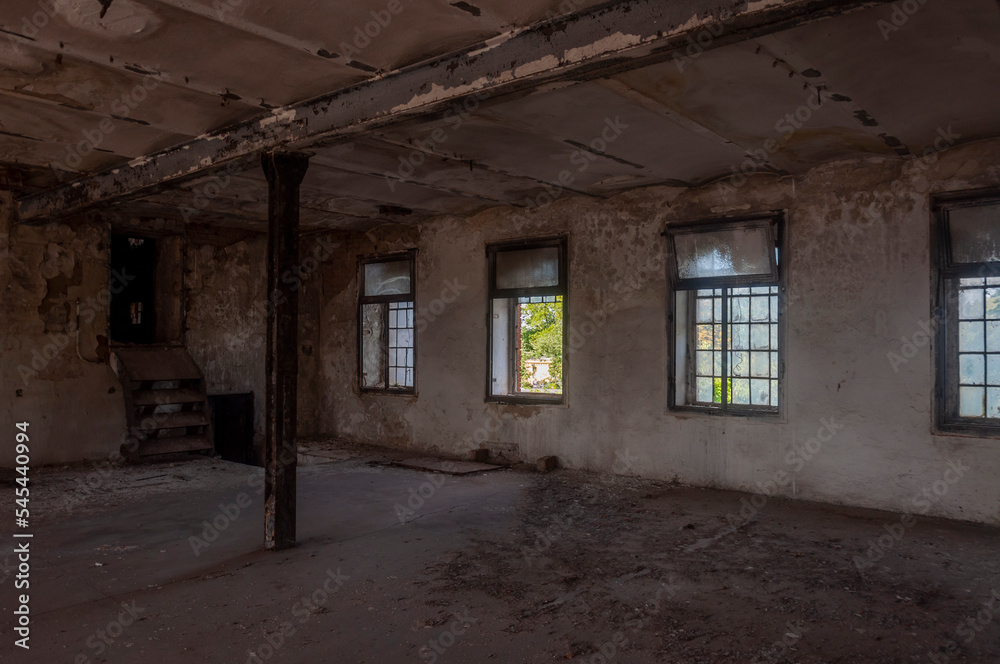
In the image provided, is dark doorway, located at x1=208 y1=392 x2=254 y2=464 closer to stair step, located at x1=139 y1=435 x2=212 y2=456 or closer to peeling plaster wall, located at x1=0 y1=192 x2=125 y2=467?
stair step, located at x1=139 y1=435 x2=212 y2=456

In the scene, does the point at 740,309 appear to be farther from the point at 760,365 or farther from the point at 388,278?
the point at 388,278

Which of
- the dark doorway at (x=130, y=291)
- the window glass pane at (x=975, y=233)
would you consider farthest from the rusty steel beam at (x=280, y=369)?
the dark doorway at (x=130, y=291)

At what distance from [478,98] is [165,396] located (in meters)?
5.81

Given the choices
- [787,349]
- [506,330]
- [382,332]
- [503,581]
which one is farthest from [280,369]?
[382,332]

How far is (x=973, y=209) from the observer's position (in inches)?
192

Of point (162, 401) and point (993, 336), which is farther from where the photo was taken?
point (162, 401)

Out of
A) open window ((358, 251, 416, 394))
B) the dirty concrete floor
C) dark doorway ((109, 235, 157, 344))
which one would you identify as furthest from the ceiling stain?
dark doorway ((109, 235, 157, 344))

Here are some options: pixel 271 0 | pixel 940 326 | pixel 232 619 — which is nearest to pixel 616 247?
pixel 940 326

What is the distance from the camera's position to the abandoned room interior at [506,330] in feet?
10.1

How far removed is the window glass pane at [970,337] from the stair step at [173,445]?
7.13 m

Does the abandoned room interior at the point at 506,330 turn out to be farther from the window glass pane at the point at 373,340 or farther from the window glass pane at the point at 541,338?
the window glass pane at the point at 541,338

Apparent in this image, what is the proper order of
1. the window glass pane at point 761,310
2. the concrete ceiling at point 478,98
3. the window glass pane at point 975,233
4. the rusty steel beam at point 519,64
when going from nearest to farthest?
1. the rusty steel beam at point 519,64
2. the concrete ceiling at point 478,98
3. the window glass pane at point 975,233
4. the window glass pane at point 761,310

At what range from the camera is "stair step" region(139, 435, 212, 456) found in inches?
288

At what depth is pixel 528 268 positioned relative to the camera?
23.8ft
